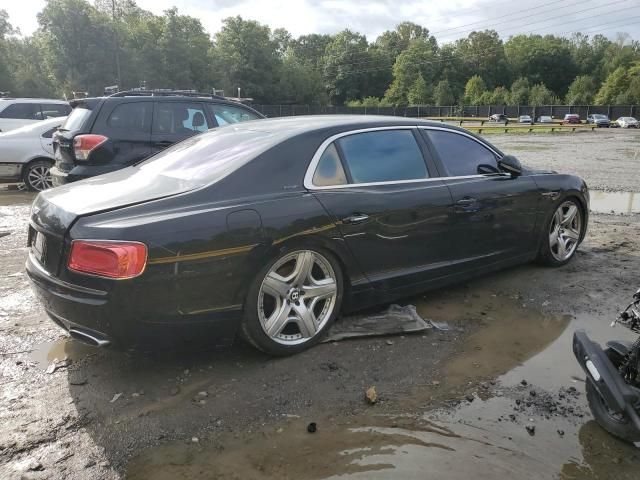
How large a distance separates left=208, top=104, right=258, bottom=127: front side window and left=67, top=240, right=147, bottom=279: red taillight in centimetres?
535

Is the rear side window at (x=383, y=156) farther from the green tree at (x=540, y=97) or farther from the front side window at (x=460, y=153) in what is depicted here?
the green tree at (x=540, y=97)

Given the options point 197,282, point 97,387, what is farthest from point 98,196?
point 97,387

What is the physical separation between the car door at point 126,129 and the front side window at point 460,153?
4378 mm

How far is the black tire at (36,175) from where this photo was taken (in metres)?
10.6

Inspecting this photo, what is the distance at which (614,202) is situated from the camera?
9.94 m

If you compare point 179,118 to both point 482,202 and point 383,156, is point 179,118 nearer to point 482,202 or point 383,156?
point 383,156

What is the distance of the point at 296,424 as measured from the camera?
9.68ft

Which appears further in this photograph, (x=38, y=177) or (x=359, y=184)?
(x=38, y=177)

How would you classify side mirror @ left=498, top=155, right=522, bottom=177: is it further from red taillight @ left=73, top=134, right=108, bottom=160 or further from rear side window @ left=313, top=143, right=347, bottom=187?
red taillight @ left=73, top=134, right=108, bottom=160

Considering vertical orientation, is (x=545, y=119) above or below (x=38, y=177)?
above

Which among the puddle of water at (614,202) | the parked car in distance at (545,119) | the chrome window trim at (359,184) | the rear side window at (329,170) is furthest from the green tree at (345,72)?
the rear side window at (329,170)

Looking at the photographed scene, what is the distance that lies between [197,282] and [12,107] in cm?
1188

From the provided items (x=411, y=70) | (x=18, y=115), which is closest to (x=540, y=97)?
(x=411, y=70)

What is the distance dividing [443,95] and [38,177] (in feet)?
335
